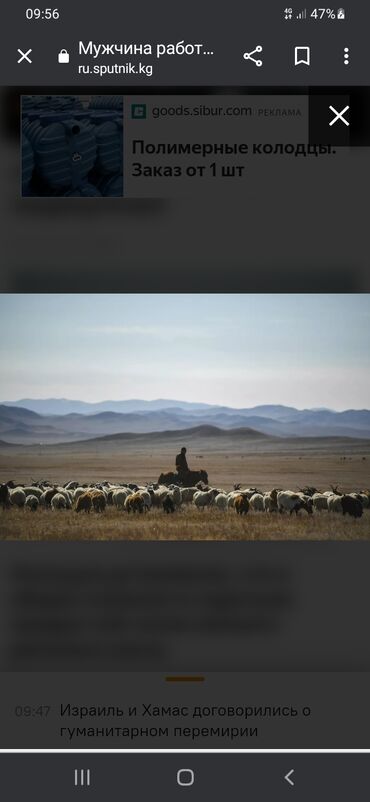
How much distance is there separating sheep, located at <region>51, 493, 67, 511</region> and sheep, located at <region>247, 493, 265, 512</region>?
160cm

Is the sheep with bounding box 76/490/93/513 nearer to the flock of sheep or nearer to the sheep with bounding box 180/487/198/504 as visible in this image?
the flock of sheep

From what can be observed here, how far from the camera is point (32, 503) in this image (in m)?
6.70

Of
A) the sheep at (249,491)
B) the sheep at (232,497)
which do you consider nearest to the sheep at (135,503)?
the sheep at (232,497)

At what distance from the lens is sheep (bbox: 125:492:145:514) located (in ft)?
22.4

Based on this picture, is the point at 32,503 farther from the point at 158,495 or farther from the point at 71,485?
the point at 158,495

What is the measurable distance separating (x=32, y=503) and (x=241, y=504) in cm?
179

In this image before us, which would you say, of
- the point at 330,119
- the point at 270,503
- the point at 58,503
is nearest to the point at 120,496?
the point at 58,503

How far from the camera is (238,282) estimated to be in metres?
6.23
